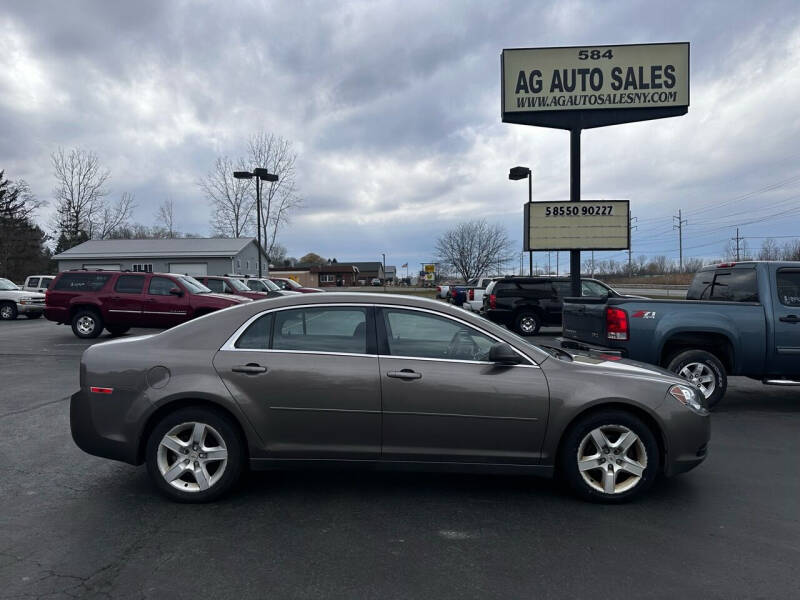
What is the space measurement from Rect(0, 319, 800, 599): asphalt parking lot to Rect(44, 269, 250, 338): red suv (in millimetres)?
9016

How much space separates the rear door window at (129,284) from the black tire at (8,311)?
10.6 metres

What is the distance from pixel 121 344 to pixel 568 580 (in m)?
3.56

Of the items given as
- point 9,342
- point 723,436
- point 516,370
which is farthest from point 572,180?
point 9,342

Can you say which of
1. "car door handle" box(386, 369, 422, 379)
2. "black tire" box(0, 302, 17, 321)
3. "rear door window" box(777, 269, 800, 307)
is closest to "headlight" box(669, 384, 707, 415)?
"car door handle" box(386, 369, 422, 379)

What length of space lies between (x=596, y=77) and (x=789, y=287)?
28.6 feet

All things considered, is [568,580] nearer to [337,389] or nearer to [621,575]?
[621,575]

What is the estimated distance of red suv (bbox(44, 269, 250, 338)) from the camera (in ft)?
45.1

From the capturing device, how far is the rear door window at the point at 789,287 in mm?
6938

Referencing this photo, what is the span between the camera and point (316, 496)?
4078 mm

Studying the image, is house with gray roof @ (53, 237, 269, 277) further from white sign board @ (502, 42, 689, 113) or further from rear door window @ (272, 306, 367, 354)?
rear door window @ (272, 306, 367, 354)

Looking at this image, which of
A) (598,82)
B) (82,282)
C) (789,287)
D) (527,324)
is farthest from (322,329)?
(82,282)

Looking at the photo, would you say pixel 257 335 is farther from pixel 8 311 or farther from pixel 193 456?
pixel 8 311

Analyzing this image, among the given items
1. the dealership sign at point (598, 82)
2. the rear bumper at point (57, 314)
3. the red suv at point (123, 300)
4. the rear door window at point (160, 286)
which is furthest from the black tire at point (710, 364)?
the rear bumper at point (57, 314)

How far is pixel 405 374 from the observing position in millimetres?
3867
